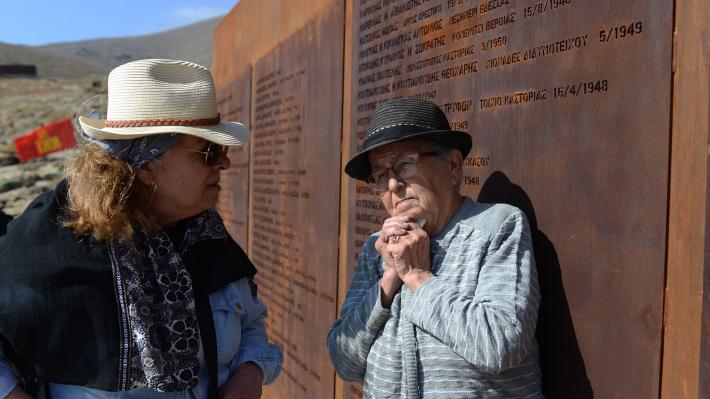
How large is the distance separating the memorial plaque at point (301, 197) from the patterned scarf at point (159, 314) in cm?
186

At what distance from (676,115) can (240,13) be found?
6.35 meters

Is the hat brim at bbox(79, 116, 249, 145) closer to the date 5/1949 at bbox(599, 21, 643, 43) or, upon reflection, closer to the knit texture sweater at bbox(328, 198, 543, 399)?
the knit texture sweater at bbox(328, 198, 543, 399)

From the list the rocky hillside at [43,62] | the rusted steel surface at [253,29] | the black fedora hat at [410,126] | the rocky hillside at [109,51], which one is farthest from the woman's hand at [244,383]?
the rocky hillside at [43,62]

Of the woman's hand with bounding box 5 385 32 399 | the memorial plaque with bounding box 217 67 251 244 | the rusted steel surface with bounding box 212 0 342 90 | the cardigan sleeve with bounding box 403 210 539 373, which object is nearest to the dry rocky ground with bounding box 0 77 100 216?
the rusted steel surface with bounding box 212 0 342 90

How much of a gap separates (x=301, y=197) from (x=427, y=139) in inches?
101

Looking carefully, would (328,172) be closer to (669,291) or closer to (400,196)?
(400,196)

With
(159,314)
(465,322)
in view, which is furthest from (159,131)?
(465,322)

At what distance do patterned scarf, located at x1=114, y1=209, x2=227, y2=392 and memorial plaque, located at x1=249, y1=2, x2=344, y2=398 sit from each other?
1857 mm

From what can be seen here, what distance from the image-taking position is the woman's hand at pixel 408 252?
2.02 meters

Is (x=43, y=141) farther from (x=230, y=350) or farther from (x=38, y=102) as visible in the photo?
(x=230, y=350)

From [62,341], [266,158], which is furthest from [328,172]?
[62,341]

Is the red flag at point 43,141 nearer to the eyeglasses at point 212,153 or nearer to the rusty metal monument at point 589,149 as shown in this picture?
the rusty metal monument at point 589,149

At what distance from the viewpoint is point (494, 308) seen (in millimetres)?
1831

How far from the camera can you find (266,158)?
5.63m
